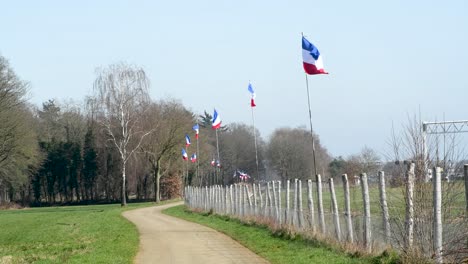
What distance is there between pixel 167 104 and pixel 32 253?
2471 inches

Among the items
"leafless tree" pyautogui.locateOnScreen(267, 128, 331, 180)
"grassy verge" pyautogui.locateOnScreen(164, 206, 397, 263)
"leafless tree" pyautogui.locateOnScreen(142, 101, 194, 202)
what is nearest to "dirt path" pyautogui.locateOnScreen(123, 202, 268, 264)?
"grassy verge" pyautogui.locateOnScreen(164, 206, 397, 263)

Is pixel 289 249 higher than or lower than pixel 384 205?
lower

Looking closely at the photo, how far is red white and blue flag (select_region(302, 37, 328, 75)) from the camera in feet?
85.5

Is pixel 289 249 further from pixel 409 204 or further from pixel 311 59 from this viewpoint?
pixel 311 59

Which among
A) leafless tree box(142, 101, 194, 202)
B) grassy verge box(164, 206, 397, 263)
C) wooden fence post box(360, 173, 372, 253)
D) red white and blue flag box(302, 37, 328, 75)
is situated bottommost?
grassy verge box(164, 206, 397, 263)

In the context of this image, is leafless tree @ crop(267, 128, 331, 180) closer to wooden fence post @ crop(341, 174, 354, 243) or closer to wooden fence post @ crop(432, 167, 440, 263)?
wooden fence post @ crop(341, 174, 354, 243)

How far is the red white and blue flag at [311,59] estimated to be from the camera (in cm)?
2605

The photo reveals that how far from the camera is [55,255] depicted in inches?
864

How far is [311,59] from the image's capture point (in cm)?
2614

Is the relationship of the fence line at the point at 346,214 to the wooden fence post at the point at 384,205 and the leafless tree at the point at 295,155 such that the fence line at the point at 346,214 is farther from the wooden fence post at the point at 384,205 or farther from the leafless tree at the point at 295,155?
the leafless tree at the point at 295,155

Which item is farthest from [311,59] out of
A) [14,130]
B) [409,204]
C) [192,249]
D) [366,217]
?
[14,130]

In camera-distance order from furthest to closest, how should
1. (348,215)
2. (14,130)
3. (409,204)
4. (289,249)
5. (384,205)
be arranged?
(14,130) < (289,249) < (348,215) < (384,205) < (409,204)

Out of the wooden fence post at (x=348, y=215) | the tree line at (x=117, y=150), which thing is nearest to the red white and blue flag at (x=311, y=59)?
the wooden fence post at (x=348, y=215)

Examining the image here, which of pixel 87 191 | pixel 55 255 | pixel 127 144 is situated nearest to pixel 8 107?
pixel 127 144
